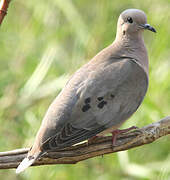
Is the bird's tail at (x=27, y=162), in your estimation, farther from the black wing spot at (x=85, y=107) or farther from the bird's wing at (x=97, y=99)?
the black wing spot at (x=85, y=107)

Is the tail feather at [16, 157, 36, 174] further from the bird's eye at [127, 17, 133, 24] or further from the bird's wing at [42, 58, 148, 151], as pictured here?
the bird's eye at [127, 17, 133, 24]

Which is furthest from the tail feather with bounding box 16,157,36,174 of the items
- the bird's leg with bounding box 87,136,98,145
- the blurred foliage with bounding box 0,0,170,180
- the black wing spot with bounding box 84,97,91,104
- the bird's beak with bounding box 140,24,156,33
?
the bird's beak with bounding box 140,24,156,33

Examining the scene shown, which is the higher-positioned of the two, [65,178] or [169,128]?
[169,128]

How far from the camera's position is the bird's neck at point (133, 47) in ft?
14.0

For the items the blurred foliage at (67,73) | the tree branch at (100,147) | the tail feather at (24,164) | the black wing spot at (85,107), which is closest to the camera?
the tail feather at (24,164)

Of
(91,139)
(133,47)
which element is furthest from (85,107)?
(133,47)

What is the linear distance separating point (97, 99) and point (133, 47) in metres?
0.69

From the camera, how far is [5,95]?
505cm

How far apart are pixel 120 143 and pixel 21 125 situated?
1631mm

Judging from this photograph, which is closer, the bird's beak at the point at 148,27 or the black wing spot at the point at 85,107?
the black wing spot at the point at 85,107

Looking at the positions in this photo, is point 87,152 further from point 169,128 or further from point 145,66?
point 145,66

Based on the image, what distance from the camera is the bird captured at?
364 centimetres

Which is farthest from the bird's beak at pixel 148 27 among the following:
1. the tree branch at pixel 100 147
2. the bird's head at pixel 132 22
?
the tree branch at pixel 100 147

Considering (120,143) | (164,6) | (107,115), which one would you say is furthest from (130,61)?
(164,6)
